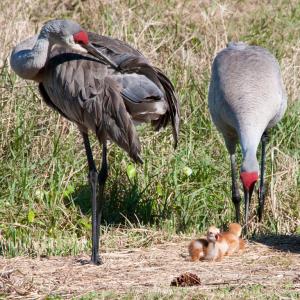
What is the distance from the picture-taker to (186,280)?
5.35 m

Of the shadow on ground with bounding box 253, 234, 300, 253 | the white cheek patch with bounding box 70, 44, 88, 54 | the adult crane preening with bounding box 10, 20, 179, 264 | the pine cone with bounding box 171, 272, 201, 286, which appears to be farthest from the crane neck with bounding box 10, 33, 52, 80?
the shadow on ground with bounding box 253, 234, 300, 253

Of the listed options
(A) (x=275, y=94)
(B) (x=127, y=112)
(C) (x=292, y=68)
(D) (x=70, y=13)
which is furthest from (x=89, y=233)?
(D) (x=70, y=13)

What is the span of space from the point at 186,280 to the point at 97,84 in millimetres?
1495

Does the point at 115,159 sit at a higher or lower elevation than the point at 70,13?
lower

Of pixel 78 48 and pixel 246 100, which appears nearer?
pixel 78 48

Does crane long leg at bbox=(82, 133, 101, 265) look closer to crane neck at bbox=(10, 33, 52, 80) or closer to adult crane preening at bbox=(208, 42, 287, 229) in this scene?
crane neck at bbox=(10, 33, 52, 80)

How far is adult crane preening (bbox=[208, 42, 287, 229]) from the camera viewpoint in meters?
7.22

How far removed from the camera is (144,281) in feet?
18.3

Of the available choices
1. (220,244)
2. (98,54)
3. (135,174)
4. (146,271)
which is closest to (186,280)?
(146,271)

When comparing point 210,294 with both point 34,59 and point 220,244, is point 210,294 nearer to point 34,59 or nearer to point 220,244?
point 220,244

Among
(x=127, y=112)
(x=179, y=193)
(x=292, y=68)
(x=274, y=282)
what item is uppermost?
(x=292, y=68)

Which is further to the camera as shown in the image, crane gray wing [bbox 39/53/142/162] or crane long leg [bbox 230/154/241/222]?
crane long leg [bbox 230/154/241/222]

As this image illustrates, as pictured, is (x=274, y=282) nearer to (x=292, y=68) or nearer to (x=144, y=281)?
(x=144, y=281)

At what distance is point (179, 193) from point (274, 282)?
7.25 feet
